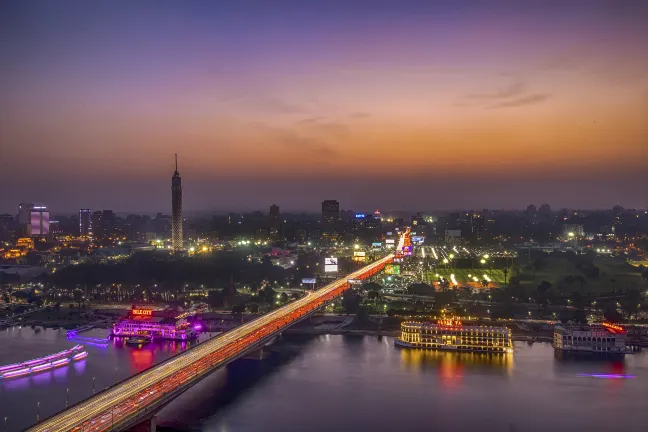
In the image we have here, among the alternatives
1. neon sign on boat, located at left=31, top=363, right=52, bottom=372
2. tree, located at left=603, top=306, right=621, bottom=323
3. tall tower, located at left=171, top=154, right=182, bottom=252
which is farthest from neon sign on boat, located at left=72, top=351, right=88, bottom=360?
tall tower, located at left=171, top=154, right=182, bottom=252

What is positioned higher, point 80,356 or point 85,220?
point 85,220

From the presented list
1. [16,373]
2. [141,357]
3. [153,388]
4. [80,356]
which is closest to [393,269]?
[141,357]

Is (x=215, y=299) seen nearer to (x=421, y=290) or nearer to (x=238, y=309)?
(x=238, y=309)

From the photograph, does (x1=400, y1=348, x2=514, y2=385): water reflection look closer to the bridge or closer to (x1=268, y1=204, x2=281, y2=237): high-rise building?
the bridge

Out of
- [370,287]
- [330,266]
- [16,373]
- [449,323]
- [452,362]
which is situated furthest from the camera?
[330,266]

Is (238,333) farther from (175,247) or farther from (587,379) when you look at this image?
(175,247)
